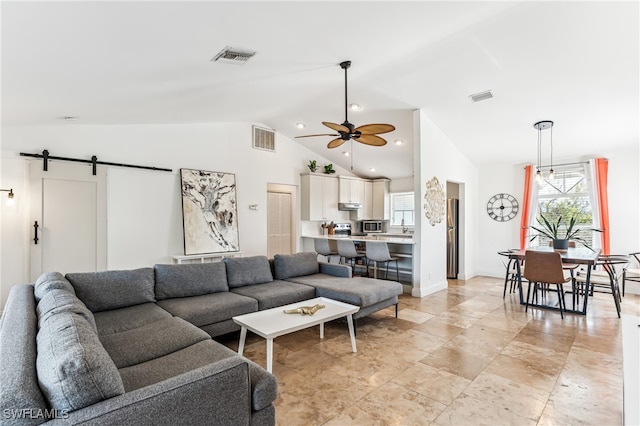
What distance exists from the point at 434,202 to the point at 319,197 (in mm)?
2666

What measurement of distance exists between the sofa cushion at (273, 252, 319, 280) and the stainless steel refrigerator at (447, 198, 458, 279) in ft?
11.2

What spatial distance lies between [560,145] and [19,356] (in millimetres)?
7337

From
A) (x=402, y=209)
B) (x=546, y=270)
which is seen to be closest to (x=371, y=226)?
(x=402, y=209)

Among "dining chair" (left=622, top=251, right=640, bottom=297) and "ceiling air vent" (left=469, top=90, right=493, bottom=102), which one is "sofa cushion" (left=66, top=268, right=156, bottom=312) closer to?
"ceiling air vent" (left=469, top=90, right=493, bottom=102)

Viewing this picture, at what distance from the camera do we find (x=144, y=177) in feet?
17.2

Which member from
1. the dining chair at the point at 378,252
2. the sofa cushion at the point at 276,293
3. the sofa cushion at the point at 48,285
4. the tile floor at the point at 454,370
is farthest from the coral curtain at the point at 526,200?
the sofa cushion at the point at 48,285

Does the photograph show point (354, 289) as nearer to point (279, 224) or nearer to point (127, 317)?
point (127, 317)

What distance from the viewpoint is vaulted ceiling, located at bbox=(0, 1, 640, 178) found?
7.10 feet

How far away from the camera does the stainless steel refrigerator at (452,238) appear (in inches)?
272

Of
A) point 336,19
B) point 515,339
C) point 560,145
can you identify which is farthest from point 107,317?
point 560,145

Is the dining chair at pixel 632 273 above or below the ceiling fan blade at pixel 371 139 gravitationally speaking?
below

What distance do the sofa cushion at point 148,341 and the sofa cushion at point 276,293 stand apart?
1.06 m

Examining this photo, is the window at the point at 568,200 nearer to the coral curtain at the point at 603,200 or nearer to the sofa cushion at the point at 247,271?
the coral curtain at the point at 603,200

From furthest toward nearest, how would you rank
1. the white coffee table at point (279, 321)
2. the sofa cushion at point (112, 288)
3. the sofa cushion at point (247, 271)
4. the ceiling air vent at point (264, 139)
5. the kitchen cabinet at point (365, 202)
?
the kitchen cabinet at point (365, 202) → the ceiling air vent at point (264, 139) → the sofa cushion at point (247, 271) → the sofa cushion at point (112, 288) → the white coffee table at point (279, 321)
